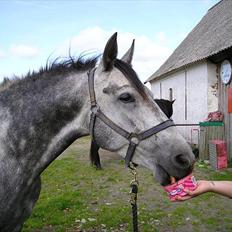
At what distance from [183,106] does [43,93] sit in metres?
12.9

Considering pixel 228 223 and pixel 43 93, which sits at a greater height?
pixel 43 93

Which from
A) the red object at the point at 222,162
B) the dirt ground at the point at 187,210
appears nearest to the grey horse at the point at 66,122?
the dirt ground at the point at 187,210

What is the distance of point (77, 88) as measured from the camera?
2.56 m

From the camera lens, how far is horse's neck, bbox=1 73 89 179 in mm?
2566

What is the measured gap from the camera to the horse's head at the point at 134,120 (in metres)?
2.24

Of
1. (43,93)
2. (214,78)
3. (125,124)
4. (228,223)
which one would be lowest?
(228,223)

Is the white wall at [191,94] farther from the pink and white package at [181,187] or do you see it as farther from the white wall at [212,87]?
the pink and white package at [181,187]

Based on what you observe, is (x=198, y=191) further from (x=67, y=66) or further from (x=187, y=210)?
(x=187, y=210)

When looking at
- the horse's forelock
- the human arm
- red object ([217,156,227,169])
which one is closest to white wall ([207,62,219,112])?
red object ([217,156,227,169])

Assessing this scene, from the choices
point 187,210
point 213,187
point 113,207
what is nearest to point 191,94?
point 187,210

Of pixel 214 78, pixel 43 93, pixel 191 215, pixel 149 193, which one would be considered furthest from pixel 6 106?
pixel 214 78

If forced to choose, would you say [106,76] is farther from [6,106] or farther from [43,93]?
[6,106]

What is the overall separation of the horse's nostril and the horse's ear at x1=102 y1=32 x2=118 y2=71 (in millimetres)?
855

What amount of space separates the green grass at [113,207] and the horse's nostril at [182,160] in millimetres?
2978
